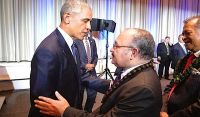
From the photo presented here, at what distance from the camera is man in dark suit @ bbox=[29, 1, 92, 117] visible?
5.00 feet

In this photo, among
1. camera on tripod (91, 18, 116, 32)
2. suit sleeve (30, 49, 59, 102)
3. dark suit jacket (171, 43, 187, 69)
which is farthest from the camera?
dark suit jacket (171, 43, 187, 69)

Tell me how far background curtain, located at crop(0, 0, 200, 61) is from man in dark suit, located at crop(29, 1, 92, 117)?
195 inches

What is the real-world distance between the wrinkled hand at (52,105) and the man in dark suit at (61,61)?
0.05 metres

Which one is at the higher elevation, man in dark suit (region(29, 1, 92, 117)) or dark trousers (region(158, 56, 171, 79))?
man in dark suit (region(29, 1, 92, 117))

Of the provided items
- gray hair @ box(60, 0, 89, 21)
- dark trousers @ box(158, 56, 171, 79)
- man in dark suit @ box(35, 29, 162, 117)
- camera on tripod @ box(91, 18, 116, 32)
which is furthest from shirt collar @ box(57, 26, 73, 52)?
dark trousers @ box(158, 56, 171, 79)

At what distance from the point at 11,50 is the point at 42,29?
36.8 inches

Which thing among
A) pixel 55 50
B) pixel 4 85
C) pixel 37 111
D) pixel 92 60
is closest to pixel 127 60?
pixel 55 50

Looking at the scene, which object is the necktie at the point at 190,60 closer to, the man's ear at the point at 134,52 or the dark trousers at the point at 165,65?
the man's ear at the point at 134,52

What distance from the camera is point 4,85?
600cm

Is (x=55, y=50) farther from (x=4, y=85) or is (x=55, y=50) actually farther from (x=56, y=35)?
(x=4, y=85)

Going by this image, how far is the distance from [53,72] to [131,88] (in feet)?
1.60

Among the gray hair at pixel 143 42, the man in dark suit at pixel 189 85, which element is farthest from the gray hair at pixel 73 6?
the man in dark suit at pixel 189 85

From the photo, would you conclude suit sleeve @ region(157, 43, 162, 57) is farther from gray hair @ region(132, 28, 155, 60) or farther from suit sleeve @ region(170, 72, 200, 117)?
gray hair @ region(132, 28, 155, 60)

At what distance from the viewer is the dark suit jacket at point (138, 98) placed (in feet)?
4.17
